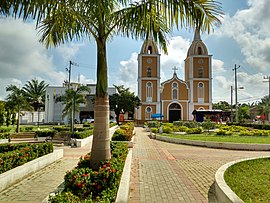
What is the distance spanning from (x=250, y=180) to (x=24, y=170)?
600cm

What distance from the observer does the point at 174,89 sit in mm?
48594

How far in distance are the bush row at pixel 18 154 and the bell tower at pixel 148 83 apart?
38.2 meters

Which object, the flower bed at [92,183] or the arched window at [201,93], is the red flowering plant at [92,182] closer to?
the flower bed at [92,183]

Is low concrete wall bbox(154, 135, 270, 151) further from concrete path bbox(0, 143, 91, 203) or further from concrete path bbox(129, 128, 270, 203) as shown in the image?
concrete path bbox(0, 143, 91, 203)

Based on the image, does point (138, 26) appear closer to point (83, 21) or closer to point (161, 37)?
point (161, 37)

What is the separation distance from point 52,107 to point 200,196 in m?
51.3

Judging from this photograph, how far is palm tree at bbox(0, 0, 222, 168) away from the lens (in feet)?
15.2

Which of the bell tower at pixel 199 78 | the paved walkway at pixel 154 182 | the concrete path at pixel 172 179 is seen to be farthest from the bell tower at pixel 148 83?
the paved walkway at pixel 154 182

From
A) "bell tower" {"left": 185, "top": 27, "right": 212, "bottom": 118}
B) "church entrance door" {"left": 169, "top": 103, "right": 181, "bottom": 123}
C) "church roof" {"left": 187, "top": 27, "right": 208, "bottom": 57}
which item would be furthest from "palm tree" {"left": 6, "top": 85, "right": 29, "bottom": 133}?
"church roof" {"left": 187, "top": 27, "right": 208, "bottom": 57}

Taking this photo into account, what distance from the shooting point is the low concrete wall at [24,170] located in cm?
601

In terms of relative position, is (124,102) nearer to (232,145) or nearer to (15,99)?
(15,99)

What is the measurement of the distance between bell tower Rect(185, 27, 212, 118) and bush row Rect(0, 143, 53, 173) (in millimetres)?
41582

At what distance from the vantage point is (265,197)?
467 centimetres

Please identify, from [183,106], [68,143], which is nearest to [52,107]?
[183,106]
